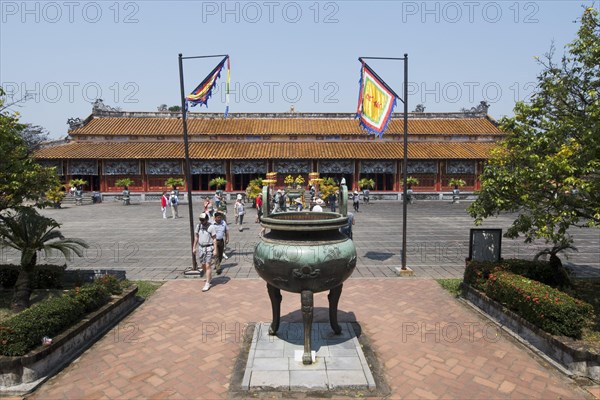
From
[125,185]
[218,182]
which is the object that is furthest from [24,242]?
[125,185]

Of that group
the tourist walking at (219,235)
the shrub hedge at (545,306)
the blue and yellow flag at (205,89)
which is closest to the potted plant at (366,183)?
the tourist walking at (219,235)

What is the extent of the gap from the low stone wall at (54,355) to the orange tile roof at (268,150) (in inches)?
928

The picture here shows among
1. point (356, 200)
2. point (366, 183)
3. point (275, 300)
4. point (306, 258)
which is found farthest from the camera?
point (366, 183)

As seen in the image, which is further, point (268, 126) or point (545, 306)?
point (268, 126)

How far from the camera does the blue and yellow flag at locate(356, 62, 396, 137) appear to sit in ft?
26.8

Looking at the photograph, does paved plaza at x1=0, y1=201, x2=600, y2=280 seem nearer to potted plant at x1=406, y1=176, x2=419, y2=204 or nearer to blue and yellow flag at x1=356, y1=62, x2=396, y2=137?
blue and yellow flag at x1=356, y1=62, x2=396, y2=137

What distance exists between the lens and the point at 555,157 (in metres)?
5.41

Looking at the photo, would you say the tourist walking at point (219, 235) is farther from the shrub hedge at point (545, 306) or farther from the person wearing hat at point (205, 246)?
the shrub hedge at point (545, 306)

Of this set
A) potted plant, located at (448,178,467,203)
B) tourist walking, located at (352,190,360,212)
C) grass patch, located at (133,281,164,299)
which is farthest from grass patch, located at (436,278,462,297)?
potted plant, located at (448,178,467,203)

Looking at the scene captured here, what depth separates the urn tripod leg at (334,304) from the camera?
5.21 m

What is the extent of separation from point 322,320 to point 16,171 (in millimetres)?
5635

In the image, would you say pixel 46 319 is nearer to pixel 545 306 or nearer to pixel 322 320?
pixel 322 320

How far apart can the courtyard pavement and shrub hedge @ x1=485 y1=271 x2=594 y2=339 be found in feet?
1.56

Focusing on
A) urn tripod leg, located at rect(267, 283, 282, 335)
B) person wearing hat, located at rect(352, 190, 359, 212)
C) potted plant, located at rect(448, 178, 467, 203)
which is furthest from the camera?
potted plant, located at rect(448, 178, 467, 203)
